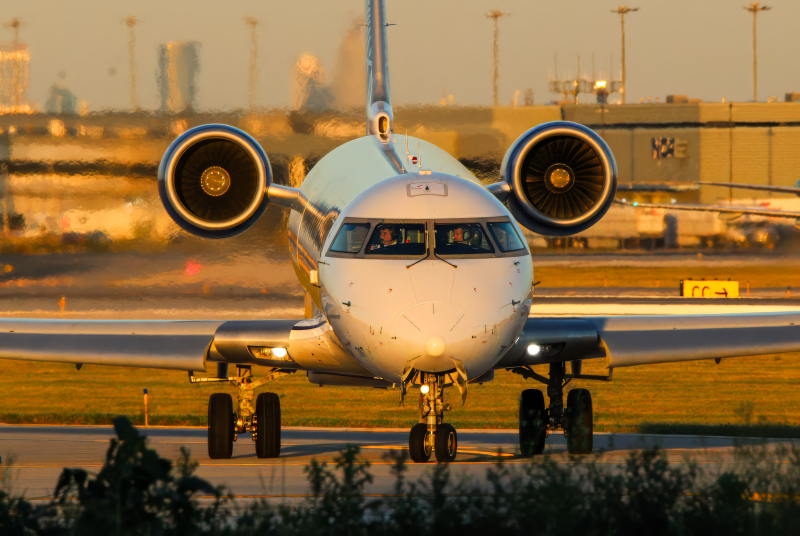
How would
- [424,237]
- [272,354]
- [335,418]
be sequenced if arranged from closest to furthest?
[424,237]
[272,354]
[335,418]

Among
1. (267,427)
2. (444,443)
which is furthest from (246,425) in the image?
(444,443)

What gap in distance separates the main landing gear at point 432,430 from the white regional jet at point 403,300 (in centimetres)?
1

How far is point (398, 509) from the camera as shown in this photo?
7938 millimetres

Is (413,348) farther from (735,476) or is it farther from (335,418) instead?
(335,418)

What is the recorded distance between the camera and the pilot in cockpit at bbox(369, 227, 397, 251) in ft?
38.5

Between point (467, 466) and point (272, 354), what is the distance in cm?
301

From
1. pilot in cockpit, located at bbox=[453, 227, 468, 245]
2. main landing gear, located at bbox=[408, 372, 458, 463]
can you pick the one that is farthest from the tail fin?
main landing gear, located at bbox=[408, 372, 458, 463]

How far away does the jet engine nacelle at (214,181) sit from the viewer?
17.5m

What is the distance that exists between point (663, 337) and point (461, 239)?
4627mm

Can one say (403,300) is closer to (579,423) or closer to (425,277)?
(425,277)

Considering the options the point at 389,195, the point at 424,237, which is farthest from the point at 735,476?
the point at 389,195

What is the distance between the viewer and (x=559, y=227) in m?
17.0

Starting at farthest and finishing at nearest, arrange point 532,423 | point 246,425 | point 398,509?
point 246,425 < point 532,423 < point 398,509

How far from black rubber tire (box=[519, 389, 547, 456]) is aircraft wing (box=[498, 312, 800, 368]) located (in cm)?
110
